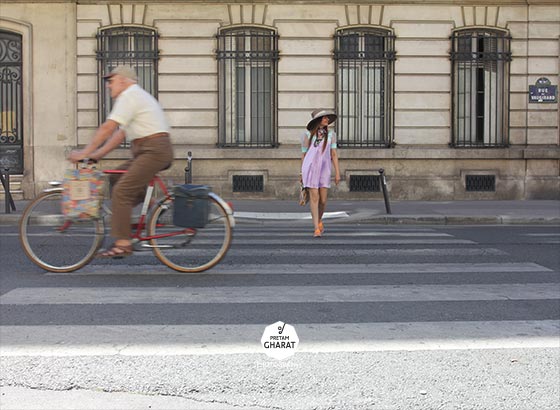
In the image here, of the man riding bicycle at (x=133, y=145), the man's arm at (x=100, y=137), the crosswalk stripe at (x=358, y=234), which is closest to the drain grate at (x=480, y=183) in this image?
the crosswalk stripe at (x=358, y=234)

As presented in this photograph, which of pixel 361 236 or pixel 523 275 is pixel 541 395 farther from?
pixel 361 236

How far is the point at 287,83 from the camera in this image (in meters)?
17.8

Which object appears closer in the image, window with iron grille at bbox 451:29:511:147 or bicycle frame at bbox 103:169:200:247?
bicycle frame at bbox 103:169:200:247

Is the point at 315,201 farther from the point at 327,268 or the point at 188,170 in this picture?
the point at 188,170

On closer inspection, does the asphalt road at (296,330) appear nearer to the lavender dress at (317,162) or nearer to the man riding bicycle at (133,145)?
the man riding bicycle at (133,145)

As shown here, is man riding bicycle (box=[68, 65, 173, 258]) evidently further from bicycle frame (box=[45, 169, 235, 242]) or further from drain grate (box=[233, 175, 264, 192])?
drain grate (box=[233, 175, 264, 192])

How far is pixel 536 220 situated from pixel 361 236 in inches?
189

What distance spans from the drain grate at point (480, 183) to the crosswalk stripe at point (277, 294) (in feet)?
39.5

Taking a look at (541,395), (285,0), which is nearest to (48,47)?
(285,0)

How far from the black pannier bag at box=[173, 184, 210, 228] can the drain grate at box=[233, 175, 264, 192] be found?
11.2 m

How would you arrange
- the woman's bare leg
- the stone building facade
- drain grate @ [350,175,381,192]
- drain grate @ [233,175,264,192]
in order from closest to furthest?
the woman's bare leg, the stone building facade, drain grate @ [233,175,264,192], drain grate @ [350,175,381,192]

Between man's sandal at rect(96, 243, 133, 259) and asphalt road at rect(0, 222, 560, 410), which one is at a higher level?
man's sandal at rect(96, 243, 133, 259)

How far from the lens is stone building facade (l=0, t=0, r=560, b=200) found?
17.7 meters

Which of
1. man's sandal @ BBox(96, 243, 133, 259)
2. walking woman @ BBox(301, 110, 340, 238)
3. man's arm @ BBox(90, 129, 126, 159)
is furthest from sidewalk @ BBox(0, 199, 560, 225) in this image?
man's arm @ BBox(90, 129, 126, 159)
